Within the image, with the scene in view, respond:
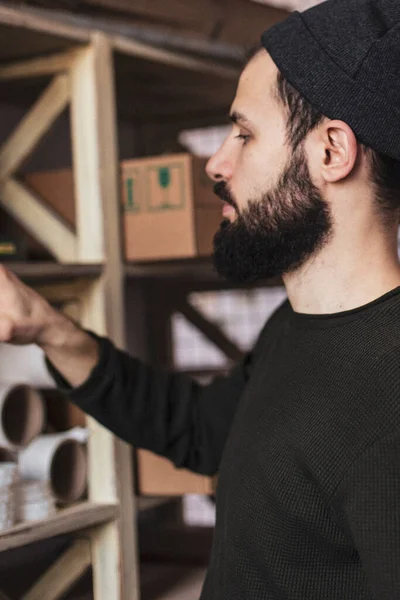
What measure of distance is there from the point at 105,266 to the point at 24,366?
12.7 inches

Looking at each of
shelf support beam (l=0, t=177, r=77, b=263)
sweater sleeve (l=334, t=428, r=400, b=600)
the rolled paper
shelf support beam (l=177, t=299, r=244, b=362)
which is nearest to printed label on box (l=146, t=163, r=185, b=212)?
shelf support beam (l=0, t=177, r=77, b=263)

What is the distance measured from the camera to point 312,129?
157 cm

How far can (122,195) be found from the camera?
2.27m

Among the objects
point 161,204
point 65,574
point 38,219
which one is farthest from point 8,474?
point 161,204

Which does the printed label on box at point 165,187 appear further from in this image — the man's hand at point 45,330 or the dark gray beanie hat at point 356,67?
the dark gray beanie hat at point 356,67

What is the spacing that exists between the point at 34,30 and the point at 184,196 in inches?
21.5

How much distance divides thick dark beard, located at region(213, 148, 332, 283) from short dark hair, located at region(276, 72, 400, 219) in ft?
0.14

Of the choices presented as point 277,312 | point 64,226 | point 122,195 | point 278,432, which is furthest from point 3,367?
point 278,432

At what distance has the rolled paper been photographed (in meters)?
2.13

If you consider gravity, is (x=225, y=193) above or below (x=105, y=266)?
above

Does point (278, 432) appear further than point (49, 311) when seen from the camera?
No

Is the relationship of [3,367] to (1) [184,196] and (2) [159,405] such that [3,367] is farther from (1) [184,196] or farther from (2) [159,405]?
(1) [184,196]

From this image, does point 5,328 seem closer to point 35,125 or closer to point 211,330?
point 35,125

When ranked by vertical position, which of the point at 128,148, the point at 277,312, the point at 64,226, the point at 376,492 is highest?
the point at 128,148
